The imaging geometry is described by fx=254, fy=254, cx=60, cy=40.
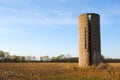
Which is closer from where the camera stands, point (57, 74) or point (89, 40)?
point (57, 74)

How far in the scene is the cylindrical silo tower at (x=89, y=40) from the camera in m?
33.3

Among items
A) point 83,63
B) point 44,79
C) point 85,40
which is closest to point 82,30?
point 85,40

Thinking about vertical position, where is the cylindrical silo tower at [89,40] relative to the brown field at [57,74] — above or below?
above

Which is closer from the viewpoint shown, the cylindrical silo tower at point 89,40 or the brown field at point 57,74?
the brown field at point 57,74

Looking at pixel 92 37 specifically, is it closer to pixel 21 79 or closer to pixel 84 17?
pixel 84 17

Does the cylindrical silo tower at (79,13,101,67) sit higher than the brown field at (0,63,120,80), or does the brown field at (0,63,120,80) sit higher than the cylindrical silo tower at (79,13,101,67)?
the cylindrical silo tower at (79,13,101,67)

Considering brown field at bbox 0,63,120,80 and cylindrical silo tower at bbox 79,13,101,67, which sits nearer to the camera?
brown field at bbox 0,63,120,80

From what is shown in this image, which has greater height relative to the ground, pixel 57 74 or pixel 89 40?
pixel 89 40

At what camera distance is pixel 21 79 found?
15.6 meters

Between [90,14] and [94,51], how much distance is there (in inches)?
195

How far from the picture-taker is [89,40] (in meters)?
33.6

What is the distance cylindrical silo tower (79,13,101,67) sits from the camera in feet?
109

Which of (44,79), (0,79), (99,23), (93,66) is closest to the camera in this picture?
(0,79)

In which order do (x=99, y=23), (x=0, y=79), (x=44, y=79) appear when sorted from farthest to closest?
(x=99, y=23) → (x=44, y=79) → (x=0, y=79)
